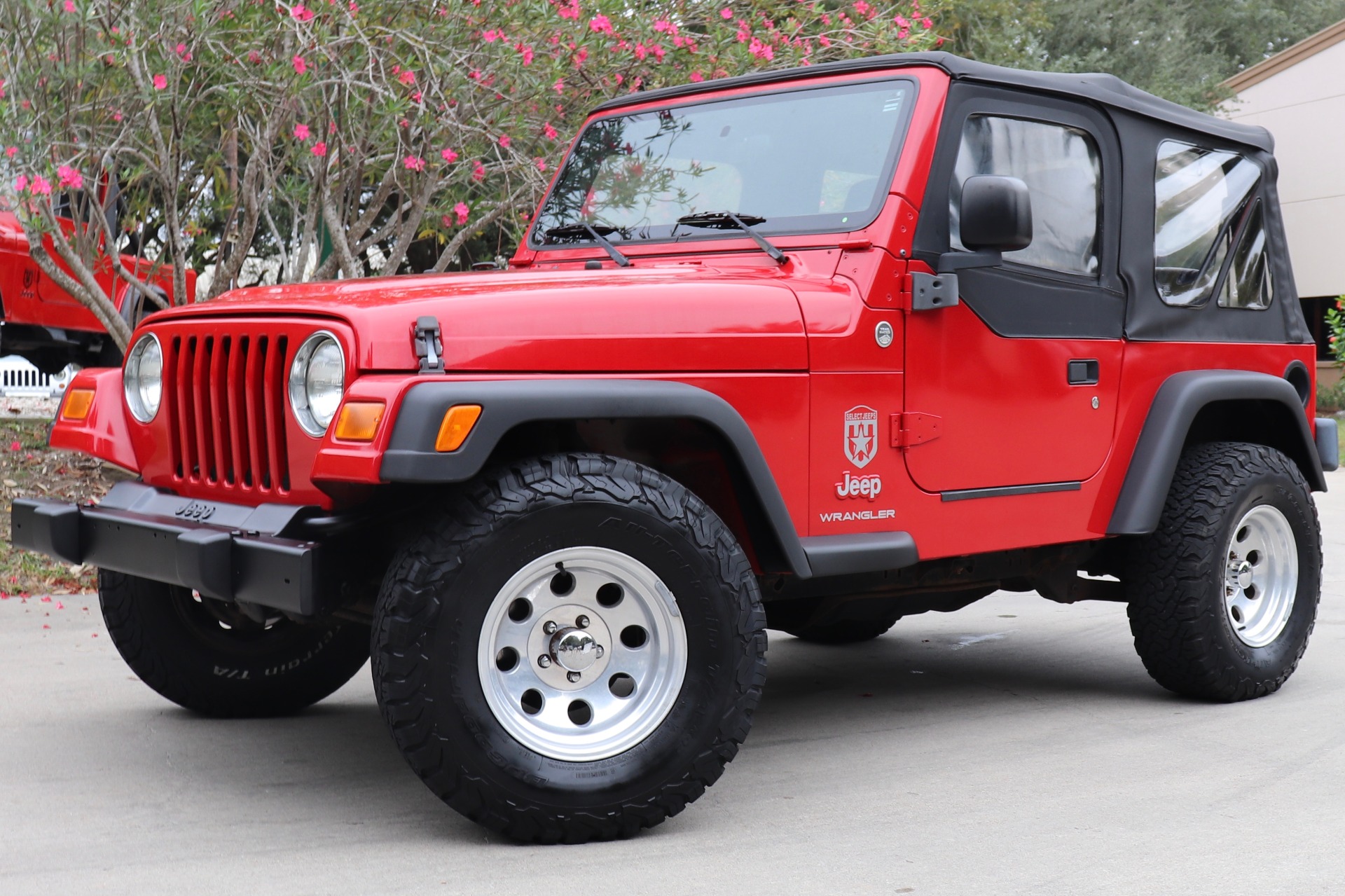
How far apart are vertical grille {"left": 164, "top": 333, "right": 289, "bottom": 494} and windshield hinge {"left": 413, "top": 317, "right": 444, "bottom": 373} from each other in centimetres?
42

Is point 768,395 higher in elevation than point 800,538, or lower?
higher

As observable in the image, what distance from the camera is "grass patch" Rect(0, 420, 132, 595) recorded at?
7598 millimetres

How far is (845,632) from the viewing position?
6512mm

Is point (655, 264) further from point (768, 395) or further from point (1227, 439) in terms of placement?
point (1227, 439)

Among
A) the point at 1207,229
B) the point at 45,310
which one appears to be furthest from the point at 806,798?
the point at 45,310

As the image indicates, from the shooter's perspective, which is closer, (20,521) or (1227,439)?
(20,521)

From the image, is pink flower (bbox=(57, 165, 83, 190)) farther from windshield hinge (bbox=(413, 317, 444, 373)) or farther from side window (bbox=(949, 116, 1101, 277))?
side window (bbox=(949, 116, 1101, 277))

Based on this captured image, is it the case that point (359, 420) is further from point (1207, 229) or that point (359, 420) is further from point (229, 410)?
point (1207, 229)

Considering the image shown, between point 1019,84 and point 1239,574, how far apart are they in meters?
2.02

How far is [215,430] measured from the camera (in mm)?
3881

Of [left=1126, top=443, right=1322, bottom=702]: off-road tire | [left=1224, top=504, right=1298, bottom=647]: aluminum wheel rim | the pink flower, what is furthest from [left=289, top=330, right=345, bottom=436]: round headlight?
the pink flower

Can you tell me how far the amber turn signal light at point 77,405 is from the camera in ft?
14.3

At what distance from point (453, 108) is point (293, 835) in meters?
5.03

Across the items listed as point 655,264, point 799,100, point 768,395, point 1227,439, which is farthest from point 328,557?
point 1227,439
